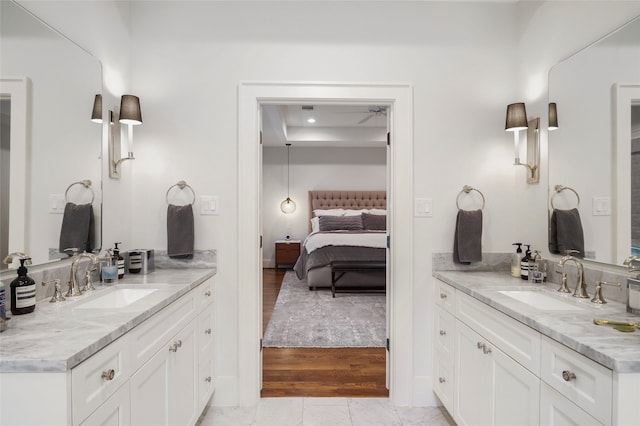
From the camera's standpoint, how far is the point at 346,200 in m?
7.28

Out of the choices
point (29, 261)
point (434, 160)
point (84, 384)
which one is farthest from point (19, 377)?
point (434, 160)

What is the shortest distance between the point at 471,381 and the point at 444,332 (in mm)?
401

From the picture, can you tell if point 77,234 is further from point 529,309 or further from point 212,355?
point 529,309

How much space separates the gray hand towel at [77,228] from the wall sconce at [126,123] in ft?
1.15

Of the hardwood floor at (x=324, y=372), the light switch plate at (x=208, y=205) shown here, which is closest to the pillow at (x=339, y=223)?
the hardwood floor at (x=324, y=372)

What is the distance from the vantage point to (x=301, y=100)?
2.30 m

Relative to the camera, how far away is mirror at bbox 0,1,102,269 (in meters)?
1.37

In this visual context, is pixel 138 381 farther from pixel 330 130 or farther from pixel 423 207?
pixel 330 130

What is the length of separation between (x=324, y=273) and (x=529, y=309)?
13.0 feet

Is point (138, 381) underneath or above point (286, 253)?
above

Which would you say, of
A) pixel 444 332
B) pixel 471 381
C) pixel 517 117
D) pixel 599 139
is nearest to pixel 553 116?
pixel 517 117

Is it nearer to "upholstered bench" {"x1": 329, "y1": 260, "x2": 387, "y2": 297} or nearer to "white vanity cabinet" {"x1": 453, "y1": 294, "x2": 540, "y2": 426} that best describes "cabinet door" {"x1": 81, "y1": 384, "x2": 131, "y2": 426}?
"white vanity cabinet" {"x1": 453, "y1": 294, "x2": 540, "y2": 426}

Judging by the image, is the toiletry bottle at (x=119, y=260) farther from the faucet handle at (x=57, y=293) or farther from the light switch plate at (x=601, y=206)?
the light switch plate at (x=601, y=206)

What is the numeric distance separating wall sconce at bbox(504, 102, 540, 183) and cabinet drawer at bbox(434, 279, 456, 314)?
0.90 metres
